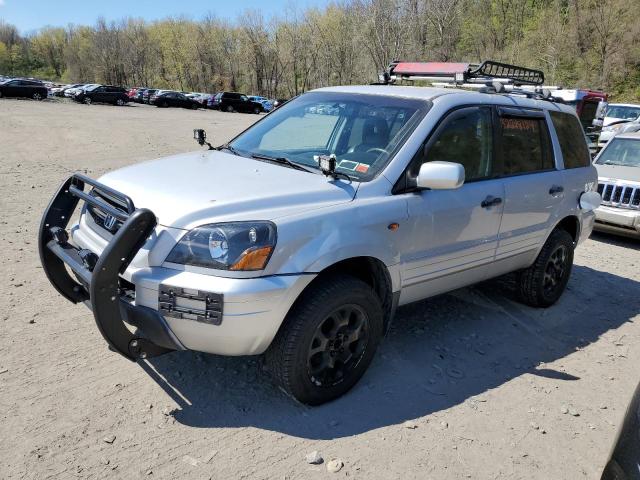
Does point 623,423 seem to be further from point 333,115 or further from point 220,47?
point 220,47

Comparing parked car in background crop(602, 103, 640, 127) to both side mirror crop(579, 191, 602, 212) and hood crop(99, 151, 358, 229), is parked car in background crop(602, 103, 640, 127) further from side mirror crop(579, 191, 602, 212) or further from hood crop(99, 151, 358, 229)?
hood crop(99, 151, 358, 229)

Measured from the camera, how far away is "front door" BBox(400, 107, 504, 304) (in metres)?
3.51

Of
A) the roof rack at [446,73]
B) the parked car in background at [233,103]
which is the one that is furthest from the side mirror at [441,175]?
the parked car in background at [233,103]

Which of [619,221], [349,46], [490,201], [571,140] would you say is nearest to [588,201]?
[571,140]

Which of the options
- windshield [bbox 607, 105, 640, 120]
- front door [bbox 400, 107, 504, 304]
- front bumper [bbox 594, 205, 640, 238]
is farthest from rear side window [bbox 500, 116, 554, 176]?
windshield [bbox 607, 105, 640, 120]

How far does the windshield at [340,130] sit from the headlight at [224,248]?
937mm

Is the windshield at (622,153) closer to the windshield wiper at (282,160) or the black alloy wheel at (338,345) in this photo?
the windshield wiper at (282,160)

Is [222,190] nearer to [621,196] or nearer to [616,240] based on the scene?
[621,196]

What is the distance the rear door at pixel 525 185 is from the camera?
423cm

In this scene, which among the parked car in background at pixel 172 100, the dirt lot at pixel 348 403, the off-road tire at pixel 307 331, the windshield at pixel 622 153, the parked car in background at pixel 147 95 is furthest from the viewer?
the parked car in background at pixel 147 95

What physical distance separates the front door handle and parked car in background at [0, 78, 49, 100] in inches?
1695

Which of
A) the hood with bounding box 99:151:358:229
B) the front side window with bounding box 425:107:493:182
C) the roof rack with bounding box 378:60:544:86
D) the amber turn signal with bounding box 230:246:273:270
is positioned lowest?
the amber turn signal with bounding box 230:246:273:270

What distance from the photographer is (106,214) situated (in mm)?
3211

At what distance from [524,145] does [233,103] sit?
4406 centimetres
